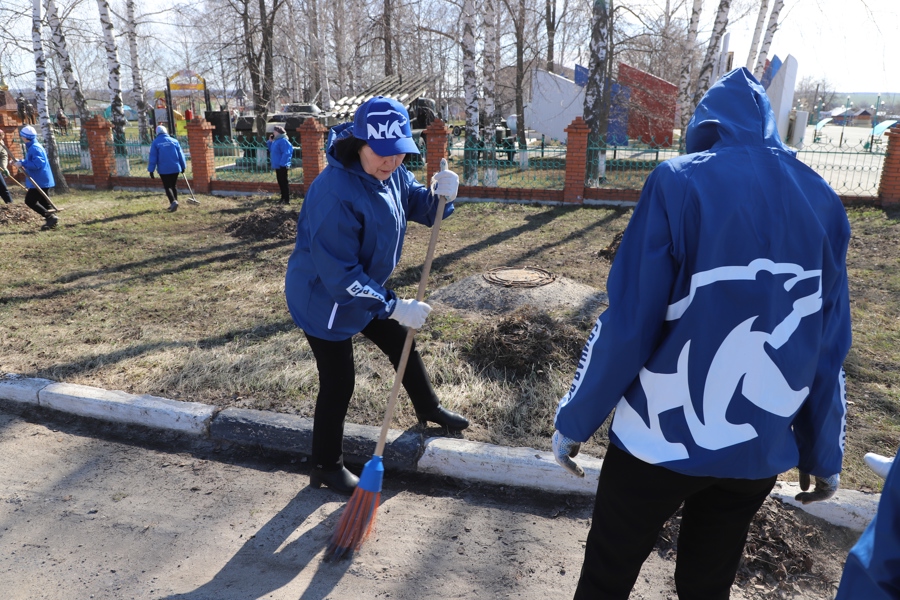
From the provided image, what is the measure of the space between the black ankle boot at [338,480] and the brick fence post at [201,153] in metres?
11.5

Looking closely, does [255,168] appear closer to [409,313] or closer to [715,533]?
[409,313]

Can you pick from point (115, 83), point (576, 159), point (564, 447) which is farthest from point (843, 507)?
point (115, 83)

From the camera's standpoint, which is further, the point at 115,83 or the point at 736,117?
the point at 115,83

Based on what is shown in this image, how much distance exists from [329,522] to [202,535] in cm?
55

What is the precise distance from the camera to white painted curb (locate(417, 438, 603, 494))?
3074 mm

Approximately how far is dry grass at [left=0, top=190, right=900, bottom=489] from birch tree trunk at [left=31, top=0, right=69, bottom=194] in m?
4.57

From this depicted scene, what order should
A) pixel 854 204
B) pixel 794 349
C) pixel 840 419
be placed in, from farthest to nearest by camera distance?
pixel 854 204 < pixel 840 419 < pixel 794 349

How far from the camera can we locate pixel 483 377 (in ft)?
13.5

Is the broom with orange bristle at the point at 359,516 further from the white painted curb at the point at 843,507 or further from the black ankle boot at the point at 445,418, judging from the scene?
the white painted curb at the point at 843,507

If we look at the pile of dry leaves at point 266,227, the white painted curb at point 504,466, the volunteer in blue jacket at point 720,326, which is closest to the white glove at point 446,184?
the white painted curb at point 504,466

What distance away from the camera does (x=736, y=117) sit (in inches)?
59.2

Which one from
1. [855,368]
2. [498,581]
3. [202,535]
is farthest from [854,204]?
[202,535]

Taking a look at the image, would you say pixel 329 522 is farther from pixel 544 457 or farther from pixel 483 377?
pixel 483 377

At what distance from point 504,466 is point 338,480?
817mm
